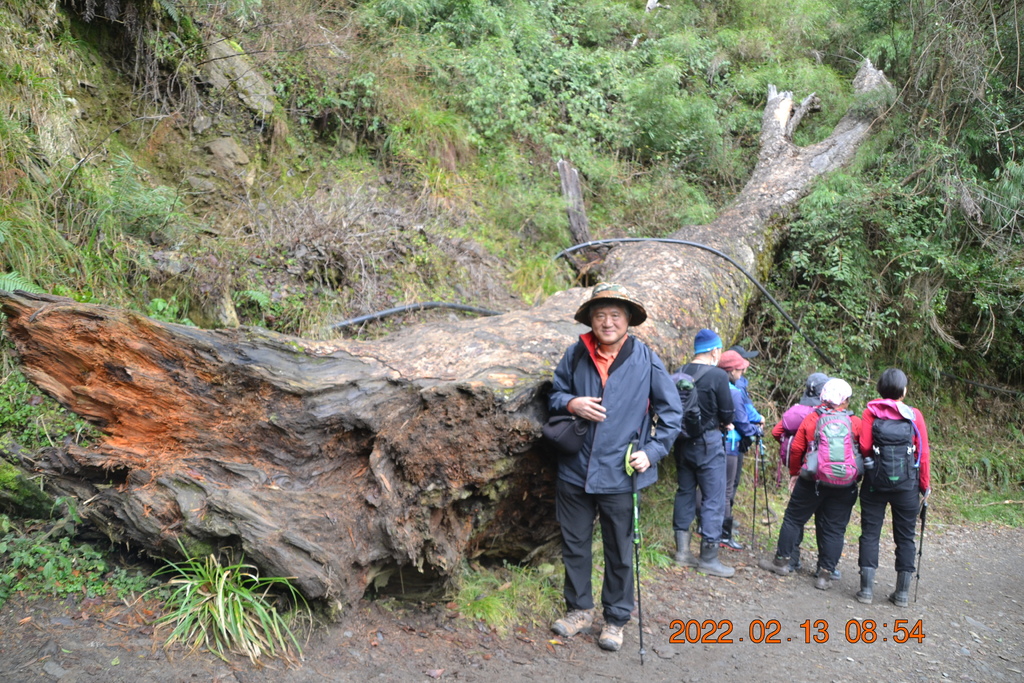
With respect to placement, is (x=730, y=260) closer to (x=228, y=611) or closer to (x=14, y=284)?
(x=228, y=611)

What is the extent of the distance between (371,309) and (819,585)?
509 cm

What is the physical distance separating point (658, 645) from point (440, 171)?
6.90m

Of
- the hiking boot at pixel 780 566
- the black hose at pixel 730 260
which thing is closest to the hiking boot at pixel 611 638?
the hiking boot at pixel 780 566

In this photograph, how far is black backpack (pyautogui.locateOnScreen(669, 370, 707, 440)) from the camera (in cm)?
524

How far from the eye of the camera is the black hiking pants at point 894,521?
5.44 m

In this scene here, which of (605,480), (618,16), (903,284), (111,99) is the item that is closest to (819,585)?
(605,480)

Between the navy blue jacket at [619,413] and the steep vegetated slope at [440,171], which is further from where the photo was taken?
the steep vegetated slope at [440,171]

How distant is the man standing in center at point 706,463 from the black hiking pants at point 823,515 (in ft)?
2.14

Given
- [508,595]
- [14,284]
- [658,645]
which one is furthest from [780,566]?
[14,284]

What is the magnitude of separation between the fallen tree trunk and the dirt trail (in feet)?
1.34

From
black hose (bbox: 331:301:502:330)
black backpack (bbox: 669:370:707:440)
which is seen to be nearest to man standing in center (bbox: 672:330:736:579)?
black backpack (bbox: 669:370:707:440)

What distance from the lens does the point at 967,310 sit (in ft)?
30.5

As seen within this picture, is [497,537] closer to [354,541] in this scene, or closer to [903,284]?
[354,541]

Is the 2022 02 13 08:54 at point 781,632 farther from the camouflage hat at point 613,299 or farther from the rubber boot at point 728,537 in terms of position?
the camouflage hat at point 613,299
